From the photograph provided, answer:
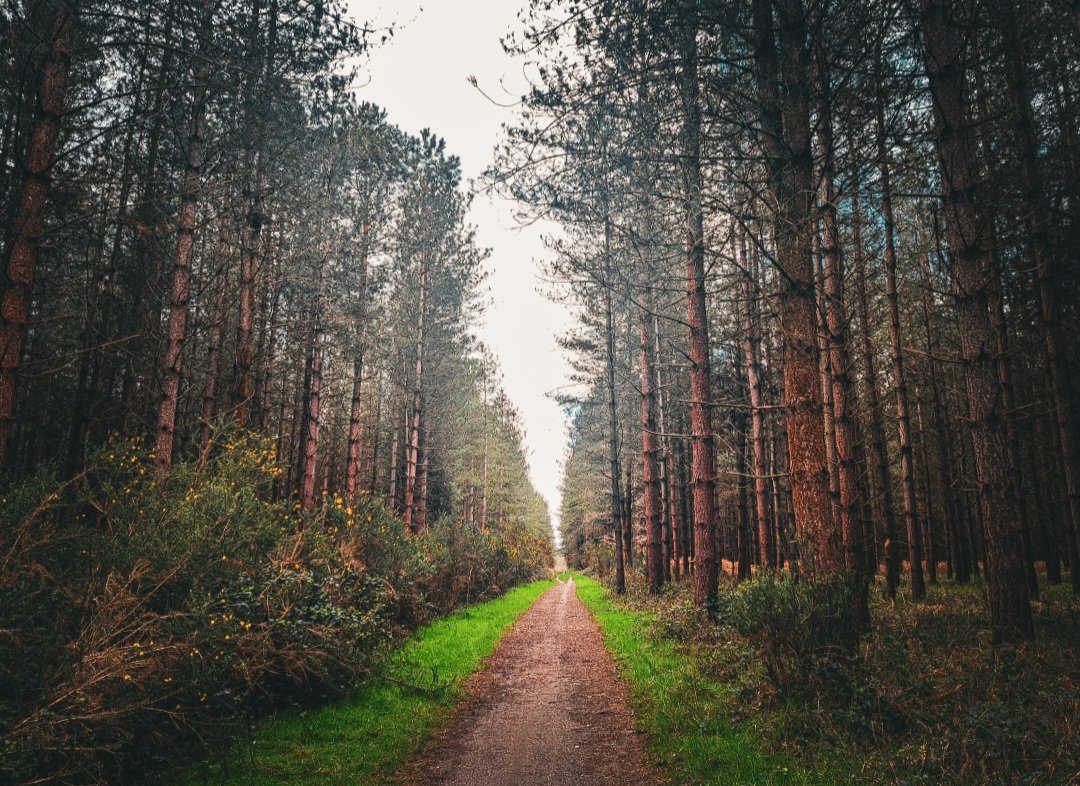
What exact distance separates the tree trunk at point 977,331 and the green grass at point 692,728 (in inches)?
129

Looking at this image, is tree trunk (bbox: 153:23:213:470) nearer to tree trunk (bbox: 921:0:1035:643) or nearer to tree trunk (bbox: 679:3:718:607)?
tree trunk (bbox: 679:3:718:607)

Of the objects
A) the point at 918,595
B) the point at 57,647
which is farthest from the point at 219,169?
the point at 918,595

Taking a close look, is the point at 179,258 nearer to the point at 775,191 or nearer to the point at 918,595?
the point at 775,191

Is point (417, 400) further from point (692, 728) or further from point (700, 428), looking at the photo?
point (692, 728)

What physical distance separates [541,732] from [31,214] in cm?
732

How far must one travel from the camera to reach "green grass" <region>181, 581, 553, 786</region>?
4.34 meters

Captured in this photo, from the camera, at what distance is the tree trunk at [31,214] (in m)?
4.56

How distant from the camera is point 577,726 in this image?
5902 millimetres

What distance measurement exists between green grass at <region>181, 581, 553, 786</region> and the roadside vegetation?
8.43ft

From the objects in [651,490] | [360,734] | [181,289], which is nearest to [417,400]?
[651,490]

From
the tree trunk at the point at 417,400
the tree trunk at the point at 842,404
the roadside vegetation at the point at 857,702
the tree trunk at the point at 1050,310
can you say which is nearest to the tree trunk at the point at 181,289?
the roadside vegetation at the point at 857,702

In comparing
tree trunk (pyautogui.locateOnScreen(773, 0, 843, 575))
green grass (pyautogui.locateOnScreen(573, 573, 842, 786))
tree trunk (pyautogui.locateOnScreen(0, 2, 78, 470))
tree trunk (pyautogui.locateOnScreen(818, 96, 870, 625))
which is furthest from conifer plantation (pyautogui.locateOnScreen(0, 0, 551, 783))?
tree trunk (pyautogui.locateOnScreen(818, 96, 870, 625))

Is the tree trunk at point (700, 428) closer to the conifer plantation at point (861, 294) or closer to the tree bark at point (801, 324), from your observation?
the conifer plantation at point (861, 294)

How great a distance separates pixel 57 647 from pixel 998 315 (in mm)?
12777
